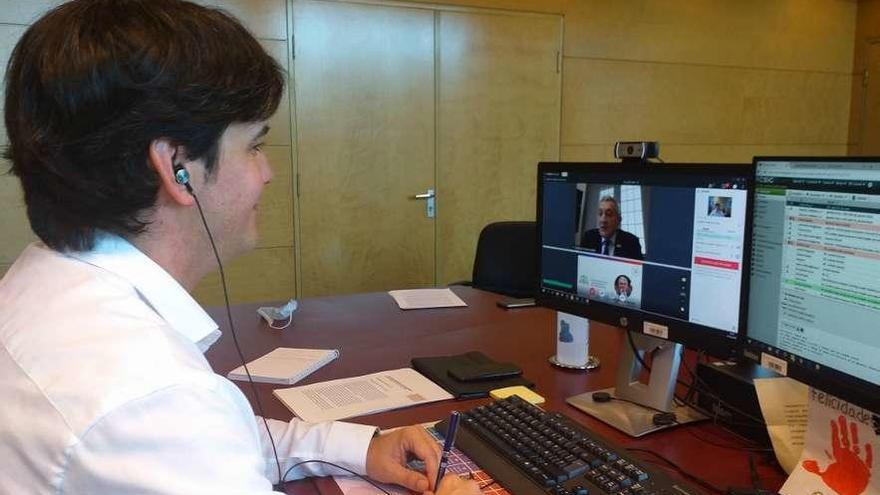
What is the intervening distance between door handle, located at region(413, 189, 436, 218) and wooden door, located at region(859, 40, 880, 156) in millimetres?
4180

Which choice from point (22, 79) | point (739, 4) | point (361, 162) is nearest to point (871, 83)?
point (739, 4)

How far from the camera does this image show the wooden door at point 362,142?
4.06 m

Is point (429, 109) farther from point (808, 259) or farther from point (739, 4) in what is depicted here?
point (808, 259)

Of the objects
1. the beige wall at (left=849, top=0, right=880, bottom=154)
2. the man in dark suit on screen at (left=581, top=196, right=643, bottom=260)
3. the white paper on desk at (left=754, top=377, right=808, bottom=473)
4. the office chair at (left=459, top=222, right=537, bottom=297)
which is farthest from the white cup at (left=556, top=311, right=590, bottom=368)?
the beige wall at (left=849, top=0, right=880, bottom=154)

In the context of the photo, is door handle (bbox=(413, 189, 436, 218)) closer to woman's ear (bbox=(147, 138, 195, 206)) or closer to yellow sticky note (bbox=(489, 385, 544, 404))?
yellow sticky note (bbox=(489, 385, 544, 404))

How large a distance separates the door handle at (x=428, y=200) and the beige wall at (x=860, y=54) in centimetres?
423

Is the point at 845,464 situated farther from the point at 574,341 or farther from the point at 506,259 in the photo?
the point at 506,259

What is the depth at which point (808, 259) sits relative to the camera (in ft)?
3.28

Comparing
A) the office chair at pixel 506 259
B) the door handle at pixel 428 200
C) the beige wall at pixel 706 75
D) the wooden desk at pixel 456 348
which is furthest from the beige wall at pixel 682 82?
the wooden desk at pixel 456 348

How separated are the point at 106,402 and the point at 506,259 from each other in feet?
8.35

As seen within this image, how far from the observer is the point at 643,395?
140 cm

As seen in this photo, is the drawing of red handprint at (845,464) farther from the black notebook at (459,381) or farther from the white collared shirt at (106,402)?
the white collared shirt at (106,402)

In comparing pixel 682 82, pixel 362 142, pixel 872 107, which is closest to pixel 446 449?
pixel 362 142

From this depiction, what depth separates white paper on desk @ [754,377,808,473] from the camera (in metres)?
1.12
